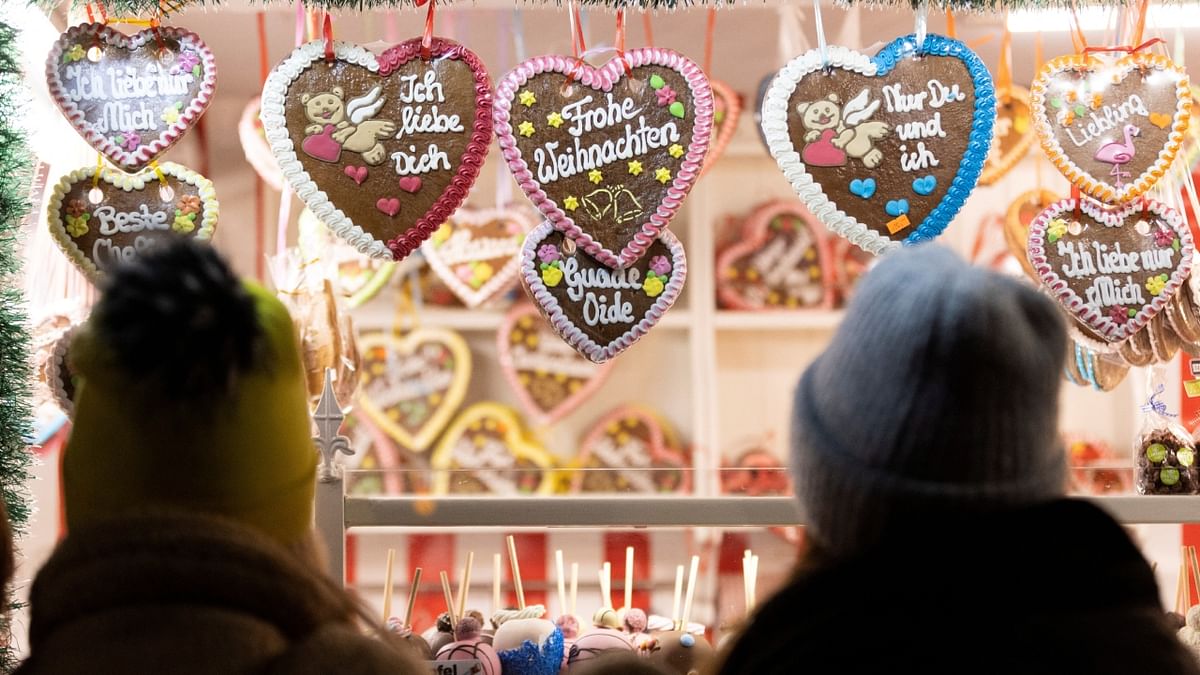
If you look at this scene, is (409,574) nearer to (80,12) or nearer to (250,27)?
(250,27)

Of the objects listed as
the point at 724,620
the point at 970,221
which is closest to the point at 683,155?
the point at 724,620

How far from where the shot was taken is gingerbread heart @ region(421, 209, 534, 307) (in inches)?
95.5

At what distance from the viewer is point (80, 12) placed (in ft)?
4.73

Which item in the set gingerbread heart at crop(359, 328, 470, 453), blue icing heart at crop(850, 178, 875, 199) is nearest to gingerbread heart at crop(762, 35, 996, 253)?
blue icing heart at crop(850, 178, 875, 199)

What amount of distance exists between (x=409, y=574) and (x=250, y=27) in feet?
4.11

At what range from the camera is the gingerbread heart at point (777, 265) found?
9.39 feet

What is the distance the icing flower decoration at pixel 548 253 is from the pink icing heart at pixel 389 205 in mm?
173

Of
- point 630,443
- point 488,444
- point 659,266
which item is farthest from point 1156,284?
point 488,444

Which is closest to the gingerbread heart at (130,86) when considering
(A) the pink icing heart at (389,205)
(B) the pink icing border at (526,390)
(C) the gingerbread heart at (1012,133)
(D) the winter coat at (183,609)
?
(A) the pink icing heart at (389,205)

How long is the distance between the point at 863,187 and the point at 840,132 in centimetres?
7

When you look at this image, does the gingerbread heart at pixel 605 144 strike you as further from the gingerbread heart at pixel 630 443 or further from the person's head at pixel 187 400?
the gingerbread heart at pixel 630 443

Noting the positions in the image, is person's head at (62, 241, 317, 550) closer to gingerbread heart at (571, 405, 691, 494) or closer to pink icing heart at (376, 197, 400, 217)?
pink icing heart at (376, 197, 400, 217)

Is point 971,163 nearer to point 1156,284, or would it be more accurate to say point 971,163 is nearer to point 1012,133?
point 1156,284

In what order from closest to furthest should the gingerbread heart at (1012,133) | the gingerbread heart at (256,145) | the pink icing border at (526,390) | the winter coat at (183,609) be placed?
the winter coat at (183,609) → the gingerbread heart at (1012,133) → the gingerbread heart at (256,145) → the pink icing border at (526,390)
